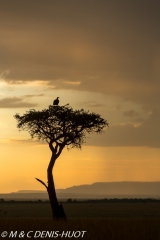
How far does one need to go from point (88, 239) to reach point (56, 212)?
1782 cm

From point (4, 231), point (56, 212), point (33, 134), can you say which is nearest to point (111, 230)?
point (4, 231)

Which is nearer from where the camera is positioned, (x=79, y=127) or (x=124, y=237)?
(x=124, y=237)

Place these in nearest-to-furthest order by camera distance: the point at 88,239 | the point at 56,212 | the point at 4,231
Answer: the point at 88,239 < the point at 4,231 < the point at 56,212

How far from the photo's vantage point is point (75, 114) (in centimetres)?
4659

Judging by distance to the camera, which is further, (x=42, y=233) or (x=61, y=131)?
(x=61, y=131)

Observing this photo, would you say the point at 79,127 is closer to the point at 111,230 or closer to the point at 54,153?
the point at 54,153

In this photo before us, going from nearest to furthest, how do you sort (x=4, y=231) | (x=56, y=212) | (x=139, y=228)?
(x=4, y=231) → (x=139, y=228) → (x=56, y=212)

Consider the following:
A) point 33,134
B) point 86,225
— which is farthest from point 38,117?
point 86,225

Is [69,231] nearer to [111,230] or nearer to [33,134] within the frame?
[111,230]

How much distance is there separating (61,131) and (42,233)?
18.0m

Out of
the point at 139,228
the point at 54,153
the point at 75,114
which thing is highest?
the point at 75,114

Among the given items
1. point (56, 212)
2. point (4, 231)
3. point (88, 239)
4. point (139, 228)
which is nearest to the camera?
point (88, 239)

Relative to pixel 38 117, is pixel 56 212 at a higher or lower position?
lower

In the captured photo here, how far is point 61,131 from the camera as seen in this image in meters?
46.2
